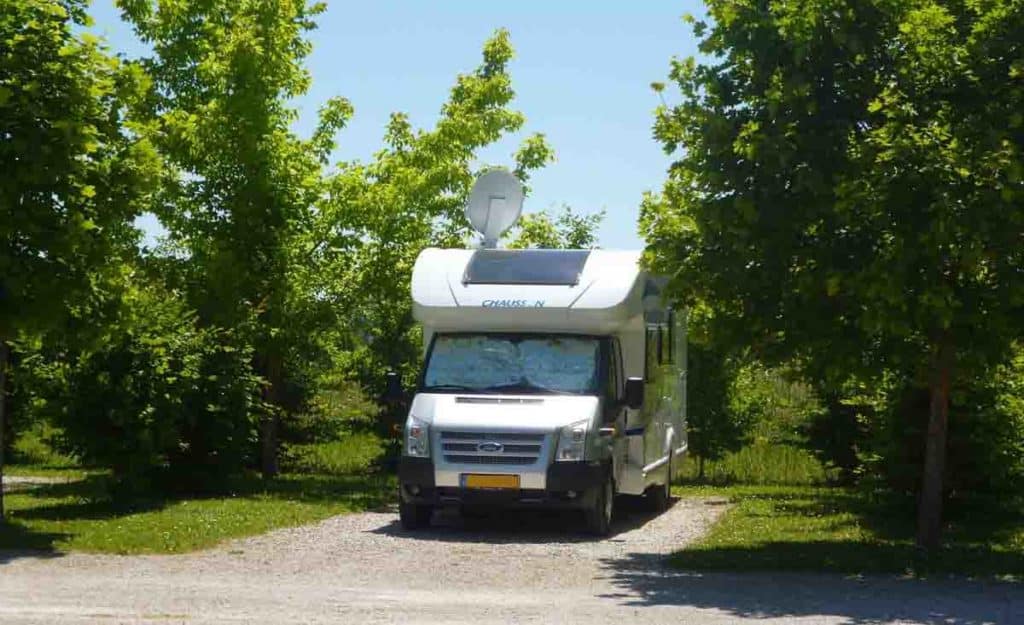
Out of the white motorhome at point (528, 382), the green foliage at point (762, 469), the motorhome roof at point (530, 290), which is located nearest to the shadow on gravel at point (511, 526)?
the white motorhome at point (528, 382)

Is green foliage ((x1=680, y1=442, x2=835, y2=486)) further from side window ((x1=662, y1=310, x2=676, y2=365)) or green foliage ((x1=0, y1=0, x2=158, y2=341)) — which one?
green foliage ((x1=0, y1=0, x2=158, y2=341))

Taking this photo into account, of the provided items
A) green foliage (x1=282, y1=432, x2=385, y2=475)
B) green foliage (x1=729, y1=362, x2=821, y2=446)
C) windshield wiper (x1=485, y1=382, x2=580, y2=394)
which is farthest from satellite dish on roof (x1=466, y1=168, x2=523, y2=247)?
green foliage (x1=282, y1=432, x2=385, y2=475)

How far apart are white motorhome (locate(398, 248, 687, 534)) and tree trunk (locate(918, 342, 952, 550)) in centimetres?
340

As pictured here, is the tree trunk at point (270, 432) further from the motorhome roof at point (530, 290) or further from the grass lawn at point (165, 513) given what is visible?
the motorhome roof at point (530, 290)

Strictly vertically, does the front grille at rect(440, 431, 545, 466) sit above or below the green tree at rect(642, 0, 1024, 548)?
below

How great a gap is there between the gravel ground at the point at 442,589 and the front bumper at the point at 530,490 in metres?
0.57

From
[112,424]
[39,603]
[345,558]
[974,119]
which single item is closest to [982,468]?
[974,119]

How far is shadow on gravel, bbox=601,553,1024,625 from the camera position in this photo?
39.2ft

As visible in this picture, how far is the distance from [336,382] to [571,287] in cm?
1404

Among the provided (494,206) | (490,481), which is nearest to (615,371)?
(490,481)

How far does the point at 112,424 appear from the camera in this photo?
65.9ft

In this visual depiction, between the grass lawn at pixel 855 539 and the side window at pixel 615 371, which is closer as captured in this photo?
the grass lawn at pixel 855 539

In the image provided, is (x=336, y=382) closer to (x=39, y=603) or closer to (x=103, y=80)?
(x=103, y=80)

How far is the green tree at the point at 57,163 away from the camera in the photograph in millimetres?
15328
